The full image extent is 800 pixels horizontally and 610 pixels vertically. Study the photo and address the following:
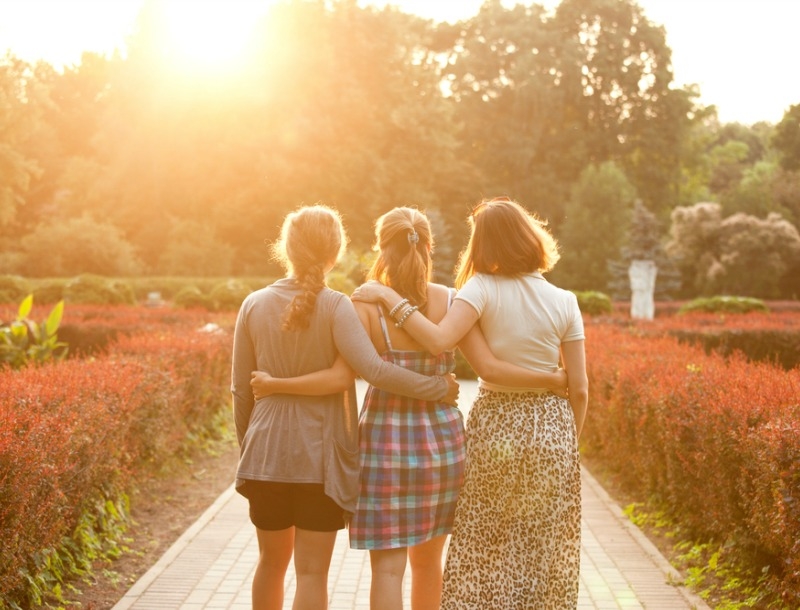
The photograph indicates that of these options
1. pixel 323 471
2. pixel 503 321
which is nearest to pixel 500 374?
pixel 503 321

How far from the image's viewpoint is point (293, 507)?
377 centimetres

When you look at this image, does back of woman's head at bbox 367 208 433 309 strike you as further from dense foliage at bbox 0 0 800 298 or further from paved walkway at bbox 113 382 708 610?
dense foliage at bbox 0 0 800 298

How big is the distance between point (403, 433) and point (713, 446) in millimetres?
2565

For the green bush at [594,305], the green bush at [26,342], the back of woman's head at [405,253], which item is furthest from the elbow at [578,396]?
the green bush at [594,305]

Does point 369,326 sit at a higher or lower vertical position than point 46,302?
higher

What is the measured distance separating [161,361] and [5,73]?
18.1 m

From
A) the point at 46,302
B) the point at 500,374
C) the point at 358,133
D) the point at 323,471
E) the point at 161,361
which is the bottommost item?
the point at 46,302

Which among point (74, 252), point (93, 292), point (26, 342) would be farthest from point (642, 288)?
point (74, 252)

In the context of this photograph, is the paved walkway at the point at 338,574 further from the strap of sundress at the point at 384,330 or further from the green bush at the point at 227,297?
the green bush at the point at 227,297

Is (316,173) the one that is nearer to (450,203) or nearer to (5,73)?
(450,203)

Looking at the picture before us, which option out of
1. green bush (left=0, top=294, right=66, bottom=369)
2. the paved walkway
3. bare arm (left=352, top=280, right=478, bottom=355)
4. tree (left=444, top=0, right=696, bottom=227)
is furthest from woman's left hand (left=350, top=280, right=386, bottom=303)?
tree (left=444, top=0, right=696, bottom=227)

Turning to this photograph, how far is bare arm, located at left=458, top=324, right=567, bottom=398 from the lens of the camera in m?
3.84

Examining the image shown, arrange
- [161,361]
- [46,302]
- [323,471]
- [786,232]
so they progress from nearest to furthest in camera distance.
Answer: [323,471] < [161,361] < [46,302] < [786,232]

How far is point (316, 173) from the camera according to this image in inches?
1742
